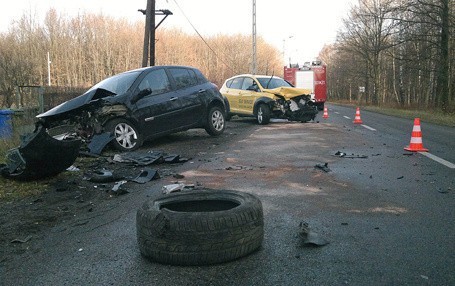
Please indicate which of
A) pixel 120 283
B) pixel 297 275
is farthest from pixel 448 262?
pixel 120 283

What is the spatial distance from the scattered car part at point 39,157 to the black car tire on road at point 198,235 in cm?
302

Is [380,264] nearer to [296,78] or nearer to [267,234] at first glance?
[267,234]

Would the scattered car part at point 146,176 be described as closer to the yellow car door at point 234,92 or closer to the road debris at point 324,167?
the road debris at point 324,167

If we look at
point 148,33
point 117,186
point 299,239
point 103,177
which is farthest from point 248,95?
point 299,239

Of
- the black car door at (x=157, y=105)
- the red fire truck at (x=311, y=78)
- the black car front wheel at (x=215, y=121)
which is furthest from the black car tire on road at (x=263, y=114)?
the red fire truck at (x=311, y=78)

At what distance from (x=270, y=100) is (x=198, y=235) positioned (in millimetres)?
13682

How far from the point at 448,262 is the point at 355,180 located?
3.08m

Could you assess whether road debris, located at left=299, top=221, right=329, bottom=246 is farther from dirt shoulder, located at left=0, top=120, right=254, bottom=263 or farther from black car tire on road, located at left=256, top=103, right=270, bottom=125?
black car tire on road, located at left=256, top=103, right=270, bottom=125

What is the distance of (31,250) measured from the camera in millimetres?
3545

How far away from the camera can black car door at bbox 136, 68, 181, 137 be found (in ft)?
31.0

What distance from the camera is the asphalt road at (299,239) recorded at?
292 centimetres

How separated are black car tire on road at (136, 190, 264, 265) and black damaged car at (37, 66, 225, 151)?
576 centimetres

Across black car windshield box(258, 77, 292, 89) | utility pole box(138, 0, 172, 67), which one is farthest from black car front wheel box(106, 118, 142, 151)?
utility pole box(138, 0, 172, 67)

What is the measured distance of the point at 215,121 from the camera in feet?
38.8
